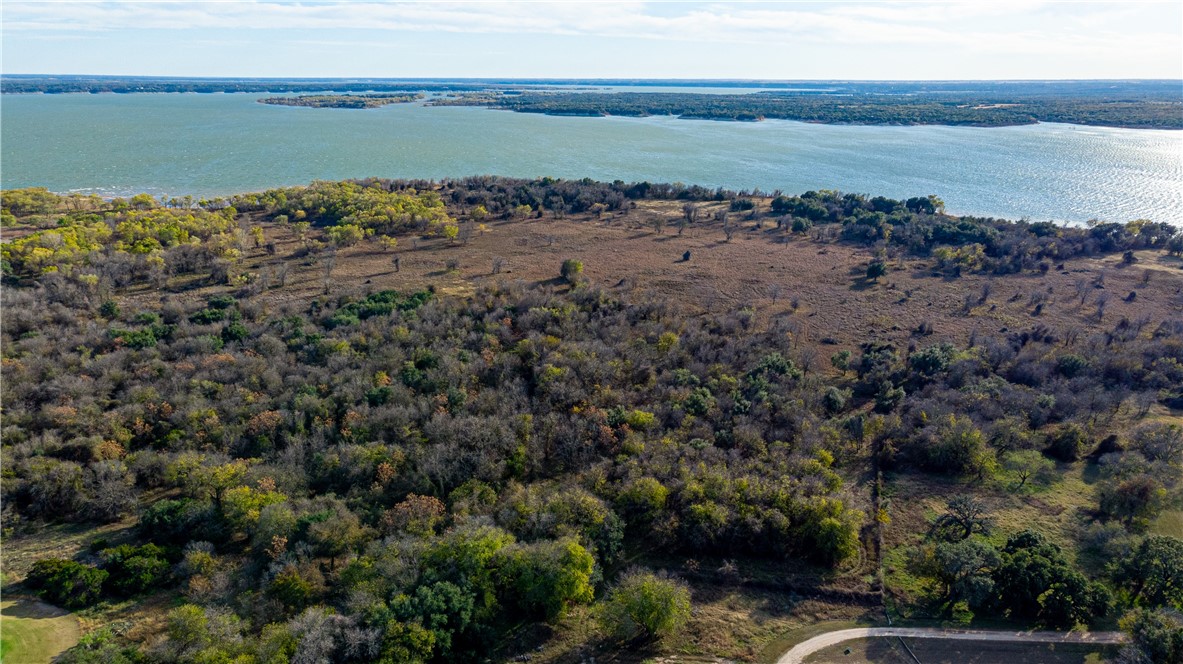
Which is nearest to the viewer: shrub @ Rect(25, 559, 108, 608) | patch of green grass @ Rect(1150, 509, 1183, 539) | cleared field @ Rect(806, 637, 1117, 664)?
cleared field @ Rect(806, 637, 1117, 664)

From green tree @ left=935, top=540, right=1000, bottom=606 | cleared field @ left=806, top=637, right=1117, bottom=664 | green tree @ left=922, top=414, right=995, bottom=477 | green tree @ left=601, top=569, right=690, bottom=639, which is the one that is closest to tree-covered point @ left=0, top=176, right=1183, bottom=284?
green tree @ left=922, top=414, right=995, bottom=477

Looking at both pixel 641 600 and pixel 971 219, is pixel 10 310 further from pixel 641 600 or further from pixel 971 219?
pixel 971 219

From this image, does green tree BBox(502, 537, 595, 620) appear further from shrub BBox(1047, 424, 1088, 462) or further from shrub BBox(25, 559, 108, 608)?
shrub BBox(1047, 424, 1088, 462)

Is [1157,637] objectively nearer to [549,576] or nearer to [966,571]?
[966,571]

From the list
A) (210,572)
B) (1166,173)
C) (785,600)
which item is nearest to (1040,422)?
(785,600)

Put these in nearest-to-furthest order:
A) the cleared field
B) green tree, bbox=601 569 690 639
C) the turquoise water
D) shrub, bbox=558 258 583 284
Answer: green tree, bbox=601 569 690 639
the cleared field
shrub, bbox=558 258 583 284
the turquoise water

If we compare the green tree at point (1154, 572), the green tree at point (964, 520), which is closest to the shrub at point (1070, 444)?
the green tree at point (964, 520)

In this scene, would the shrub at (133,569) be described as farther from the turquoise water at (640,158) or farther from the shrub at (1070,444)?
the turquoise water at (640,158)

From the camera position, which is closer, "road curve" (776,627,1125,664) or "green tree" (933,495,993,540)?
"road curve" (776,627,1125,664)
